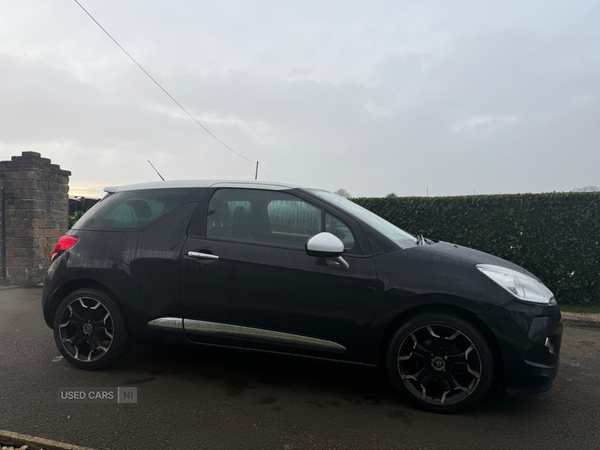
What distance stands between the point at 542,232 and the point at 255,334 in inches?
221

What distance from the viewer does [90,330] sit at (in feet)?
12.4

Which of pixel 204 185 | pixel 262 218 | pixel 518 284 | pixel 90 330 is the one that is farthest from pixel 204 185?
pixel 518 284

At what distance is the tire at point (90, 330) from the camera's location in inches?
146

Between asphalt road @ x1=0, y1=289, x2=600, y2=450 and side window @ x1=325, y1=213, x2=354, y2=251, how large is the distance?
117cm

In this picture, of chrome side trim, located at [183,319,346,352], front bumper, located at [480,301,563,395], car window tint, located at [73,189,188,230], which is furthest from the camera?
car window tint, located at [73,189,188,230]

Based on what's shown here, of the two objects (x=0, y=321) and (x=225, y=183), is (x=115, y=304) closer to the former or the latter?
(x=225, y=183)

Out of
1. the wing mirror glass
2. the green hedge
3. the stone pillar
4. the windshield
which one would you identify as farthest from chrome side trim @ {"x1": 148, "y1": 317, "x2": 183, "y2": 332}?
the stone pillar

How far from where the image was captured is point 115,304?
3738mm

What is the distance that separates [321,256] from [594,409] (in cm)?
230

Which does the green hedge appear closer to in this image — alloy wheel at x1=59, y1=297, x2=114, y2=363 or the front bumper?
the front bumper

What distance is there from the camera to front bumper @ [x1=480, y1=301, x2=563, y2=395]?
2.99 m

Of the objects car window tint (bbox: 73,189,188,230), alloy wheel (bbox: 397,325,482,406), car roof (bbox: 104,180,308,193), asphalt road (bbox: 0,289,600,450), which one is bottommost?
asphalt road (bbox: 0,289,600,450)

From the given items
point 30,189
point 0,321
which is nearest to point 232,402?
point 0,321

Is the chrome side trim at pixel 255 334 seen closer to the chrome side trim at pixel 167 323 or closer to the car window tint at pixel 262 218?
the chrome side trim at pixel 167 323
